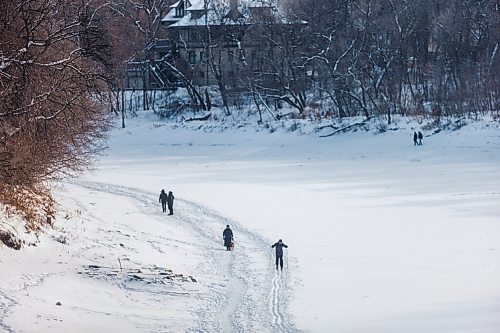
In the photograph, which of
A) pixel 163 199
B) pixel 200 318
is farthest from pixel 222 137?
pixel 200 318

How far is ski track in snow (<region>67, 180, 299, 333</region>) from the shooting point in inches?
626

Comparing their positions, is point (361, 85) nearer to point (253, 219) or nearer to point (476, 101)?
point (476, 101)

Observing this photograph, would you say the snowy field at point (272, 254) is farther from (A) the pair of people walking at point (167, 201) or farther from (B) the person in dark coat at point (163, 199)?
(B) the person in dark coat at point (163, 199)

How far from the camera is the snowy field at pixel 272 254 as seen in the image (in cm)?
1584

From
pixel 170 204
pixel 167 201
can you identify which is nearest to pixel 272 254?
pixel 170 204

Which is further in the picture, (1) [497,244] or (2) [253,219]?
(2) [253,219]

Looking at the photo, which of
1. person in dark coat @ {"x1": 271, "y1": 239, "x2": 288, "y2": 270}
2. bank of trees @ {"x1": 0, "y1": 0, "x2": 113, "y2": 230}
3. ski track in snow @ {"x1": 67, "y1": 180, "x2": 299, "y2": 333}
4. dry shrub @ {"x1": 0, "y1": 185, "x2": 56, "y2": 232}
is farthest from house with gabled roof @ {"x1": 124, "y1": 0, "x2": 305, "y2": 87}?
person in dark coat @ {"x1": 271, "y1": 239, "x2": 288, "y2": 270}

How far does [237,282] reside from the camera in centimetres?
1978

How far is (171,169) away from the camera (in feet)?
154

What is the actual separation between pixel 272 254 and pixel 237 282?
3.68m

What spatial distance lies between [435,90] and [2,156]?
45.0 meters

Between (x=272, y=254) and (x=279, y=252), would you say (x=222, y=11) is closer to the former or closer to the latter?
(x=272, y=254)

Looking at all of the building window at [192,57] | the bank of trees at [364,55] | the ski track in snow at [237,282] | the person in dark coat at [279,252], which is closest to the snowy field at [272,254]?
the ski track in snow at [237,282]

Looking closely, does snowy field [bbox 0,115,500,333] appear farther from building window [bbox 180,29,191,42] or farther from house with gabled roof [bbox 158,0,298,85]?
building window [bbox 180,29,191,42]
